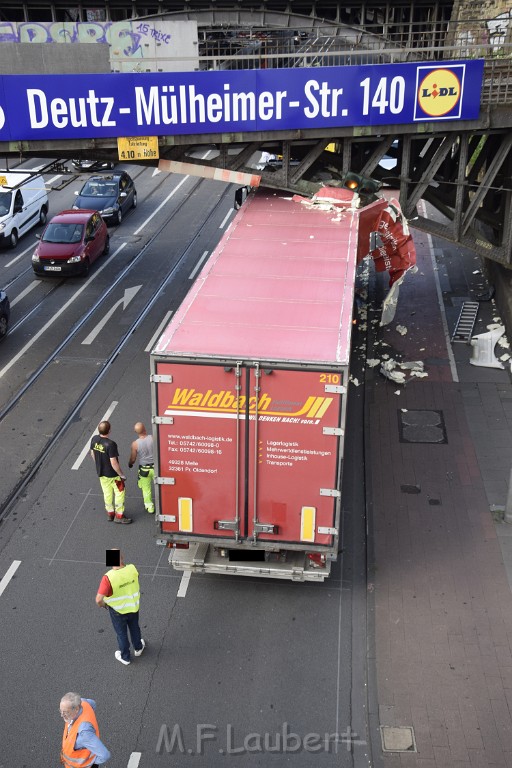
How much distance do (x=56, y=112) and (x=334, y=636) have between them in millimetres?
11246

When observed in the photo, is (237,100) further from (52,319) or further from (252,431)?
(252,431)

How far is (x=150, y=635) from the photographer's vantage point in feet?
32.8

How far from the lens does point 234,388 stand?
9344 mm

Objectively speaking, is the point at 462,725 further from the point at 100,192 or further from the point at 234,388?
the point at 100,192

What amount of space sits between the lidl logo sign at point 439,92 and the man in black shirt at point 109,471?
9.62 meters

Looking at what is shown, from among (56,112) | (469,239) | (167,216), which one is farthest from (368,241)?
(167,216)

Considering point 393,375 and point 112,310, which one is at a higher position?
point 393,375

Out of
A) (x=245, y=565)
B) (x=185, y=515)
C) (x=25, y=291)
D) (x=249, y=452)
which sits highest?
(x=249, y=452)

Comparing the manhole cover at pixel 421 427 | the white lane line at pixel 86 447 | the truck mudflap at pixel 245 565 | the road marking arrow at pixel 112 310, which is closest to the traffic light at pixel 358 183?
the manhole cover at pixel 421 427

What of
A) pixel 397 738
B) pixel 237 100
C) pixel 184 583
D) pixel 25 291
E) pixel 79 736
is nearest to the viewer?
pixel 79 736

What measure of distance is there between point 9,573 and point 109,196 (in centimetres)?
1942

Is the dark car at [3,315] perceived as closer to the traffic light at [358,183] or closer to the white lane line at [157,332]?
the white lane line at [157,332]

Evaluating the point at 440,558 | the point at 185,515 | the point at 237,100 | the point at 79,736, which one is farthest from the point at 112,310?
the point at 79,736

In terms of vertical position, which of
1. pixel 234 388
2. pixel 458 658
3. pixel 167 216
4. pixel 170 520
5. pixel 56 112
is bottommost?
pixel 167 216
